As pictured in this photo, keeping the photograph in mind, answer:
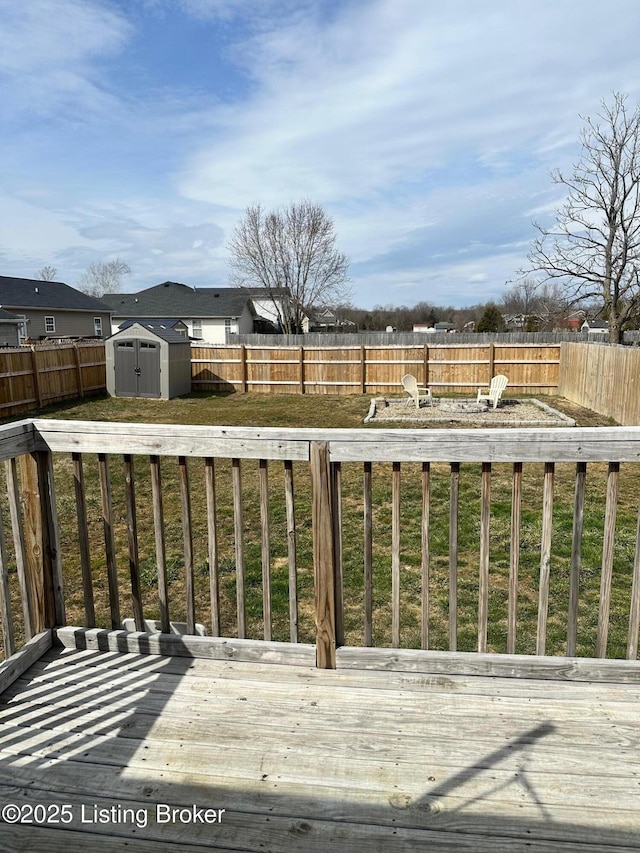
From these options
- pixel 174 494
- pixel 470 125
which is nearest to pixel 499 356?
pixel 470 125

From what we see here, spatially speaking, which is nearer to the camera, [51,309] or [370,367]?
[370,367]

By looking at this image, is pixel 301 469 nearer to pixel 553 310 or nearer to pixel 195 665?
pixel 195 665

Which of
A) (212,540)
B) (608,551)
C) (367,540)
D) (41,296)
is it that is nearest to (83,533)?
(212,540)

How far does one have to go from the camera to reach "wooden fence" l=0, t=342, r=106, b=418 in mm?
13148

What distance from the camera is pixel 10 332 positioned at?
76.0 ft

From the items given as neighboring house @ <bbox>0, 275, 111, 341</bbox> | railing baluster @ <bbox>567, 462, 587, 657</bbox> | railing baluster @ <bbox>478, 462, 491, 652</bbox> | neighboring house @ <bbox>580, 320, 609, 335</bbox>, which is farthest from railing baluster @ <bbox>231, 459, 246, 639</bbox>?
neighboring house @ <bbox>580, 320, 609, 335</bbox>

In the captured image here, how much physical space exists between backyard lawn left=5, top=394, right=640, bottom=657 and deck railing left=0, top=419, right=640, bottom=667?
21 mm

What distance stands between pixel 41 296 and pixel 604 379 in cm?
2768

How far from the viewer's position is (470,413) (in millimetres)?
12375

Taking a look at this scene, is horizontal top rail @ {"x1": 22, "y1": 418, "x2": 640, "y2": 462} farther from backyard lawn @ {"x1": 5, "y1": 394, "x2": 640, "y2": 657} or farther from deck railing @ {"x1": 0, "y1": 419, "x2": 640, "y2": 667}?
backyard lawn @ {"x1": 5, "y1": 394, "x2": 640, "y2": 657}

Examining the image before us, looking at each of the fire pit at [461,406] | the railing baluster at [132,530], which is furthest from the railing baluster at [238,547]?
the fire pit at [461,406]

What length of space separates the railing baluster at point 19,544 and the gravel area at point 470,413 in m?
9.02

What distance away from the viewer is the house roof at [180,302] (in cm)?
3600

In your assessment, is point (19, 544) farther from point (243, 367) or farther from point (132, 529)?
point (243, 367)
